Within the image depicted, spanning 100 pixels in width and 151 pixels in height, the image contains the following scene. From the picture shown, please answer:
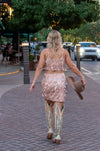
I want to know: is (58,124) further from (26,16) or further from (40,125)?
(26,16)

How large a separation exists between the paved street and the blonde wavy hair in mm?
1368

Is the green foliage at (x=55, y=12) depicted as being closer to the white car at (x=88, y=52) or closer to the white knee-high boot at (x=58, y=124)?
the white car at (x=88, y=52)

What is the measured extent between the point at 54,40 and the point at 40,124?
2075 mm

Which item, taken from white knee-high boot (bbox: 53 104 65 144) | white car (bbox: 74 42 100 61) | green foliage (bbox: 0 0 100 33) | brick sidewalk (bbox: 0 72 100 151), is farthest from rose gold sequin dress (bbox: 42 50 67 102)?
white car (bbox: 74 42 100 61)

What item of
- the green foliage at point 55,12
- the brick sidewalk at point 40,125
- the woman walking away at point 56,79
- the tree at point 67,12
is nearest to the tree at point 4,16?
the green foliage at point 55,12

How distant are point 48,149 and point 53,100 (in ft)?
2.40

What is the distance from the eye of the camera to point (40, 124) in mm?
7301

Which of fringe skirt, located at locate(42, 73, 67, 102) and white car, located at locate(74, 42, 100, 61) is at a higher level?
fringe skirt, located at locate(42, 73, 67, 102)

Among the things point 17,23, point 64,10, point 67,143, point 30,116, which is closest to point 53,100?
point 67,143

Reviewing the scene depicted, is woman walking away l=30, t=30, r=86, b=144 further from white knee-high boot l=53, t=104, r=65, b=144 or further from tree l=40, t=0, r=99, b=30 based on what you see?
tree l=40, t=0, r=99, b=30

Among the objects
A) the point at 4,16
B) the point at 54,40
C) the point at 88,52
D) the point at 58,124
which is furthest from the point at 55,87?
the point at 88,52

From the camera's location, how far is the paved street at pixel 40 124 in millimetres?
5763

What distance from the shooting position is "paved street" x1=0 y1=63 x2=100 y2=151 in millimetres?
5763

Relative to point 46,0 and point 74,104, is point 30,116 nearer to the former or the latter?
point 74,104
